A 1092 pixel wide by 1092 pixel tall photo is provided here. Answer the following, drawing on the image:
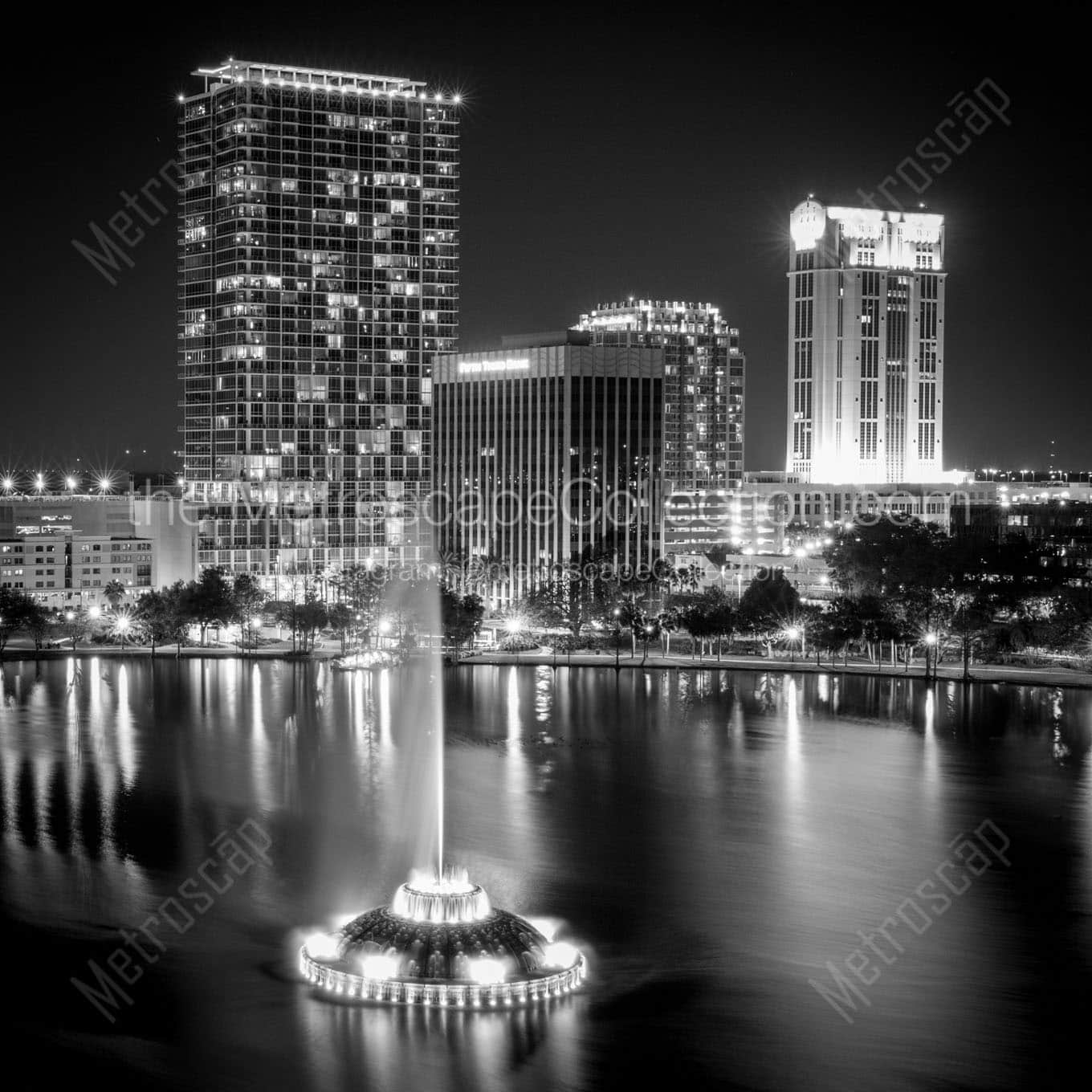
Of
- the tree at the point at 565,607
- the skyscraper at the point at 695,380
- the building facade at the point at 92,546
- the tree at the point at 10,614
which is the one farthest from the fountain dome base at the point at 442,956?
the skyscraper at the point at 695,380

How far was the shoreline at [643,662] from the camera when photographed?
182 ft

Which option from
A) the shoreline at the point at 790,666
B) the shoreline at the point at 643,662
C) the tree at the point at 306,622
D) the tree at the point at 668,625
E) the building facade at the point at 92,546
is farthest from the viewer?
the building facade at the point at 92,546

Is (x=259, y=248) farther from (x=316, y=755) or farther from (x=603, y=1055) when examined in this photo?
(x=603, y=1055)

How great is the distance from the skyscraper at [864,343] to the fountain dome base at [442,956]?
9680cm

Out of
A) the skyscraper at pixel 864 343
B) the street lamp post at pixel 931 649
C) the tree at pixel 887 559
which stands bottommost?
the street lamp post at pixel 931 649

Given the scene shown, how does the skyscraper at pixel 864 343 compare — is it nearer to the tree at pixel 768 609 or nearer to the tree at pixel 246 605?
the tree at pixel 768 609

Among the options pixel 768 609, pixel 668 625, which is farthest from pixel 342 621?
pixel 768 609

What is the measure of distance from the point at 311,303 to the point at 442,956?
206ft

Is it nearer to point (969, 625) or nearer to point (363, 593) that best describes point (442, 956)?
point (969, 625)

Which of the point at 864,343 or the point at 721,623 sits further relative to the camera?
the point at 864,343

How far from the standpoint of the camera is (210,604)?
64250 millimetres

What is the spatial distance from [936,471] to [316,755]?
9080 cm

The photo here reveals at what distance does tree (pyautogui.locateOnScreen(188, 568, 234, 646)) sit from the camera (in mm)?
63938

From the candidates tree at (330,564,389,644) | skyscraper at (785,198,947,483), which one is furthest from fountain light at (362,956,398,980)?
skyscraper at (785,198,947,483)
